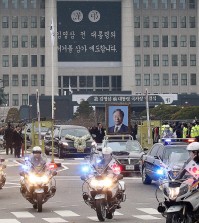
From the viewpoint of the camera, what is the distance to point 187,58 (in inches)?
5517

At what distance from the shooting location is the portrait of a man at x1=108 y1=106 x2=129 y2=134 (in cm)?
5112

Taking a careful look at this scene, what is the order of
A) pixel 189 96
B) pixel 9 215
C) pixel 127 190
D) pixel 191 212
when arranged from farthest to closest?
pixel 189 96 → pixel 127 190 → pixel 9 215 → pixel 191 212

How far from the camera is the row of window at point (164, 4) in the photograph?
139875 millimetres

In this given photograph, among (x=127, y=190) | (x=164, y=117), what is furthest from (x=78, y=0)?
(x=127, y=190)

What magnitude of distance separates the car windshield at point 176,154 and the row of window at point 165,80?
111710mm

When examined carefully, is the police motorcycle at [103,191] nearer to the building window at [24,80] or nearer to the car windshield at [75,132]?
the car windshield at [75,132]

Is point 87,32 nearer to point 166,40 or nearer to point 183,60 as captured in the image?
point 166,40

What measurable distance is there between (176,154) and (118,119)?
78.9 ft

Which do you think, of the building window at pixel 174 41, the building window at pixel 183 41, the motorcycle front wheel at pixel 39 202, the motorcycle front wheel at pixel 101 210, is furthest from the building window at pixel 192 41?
the motorcycle front wheel at pixel 101 210

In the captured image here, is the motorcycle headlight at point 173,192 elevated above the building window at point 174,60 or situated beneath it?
situated beneath

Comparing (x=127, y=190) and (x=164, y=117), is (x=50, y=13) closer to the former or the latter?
(x=164, y=117)

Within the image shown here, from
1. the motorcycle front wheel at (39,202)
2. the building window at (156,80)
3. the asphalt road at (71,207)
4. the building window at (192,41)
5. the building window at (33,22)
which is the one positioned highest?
the building window at (33,22)

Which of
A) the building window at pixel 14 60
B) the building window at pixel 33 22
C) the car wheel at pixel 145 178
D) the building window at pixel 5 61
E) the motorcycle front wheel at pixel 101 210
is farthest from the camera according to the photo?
the building window at pixel 5 61

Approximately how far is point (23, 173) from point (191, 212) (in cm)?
743
